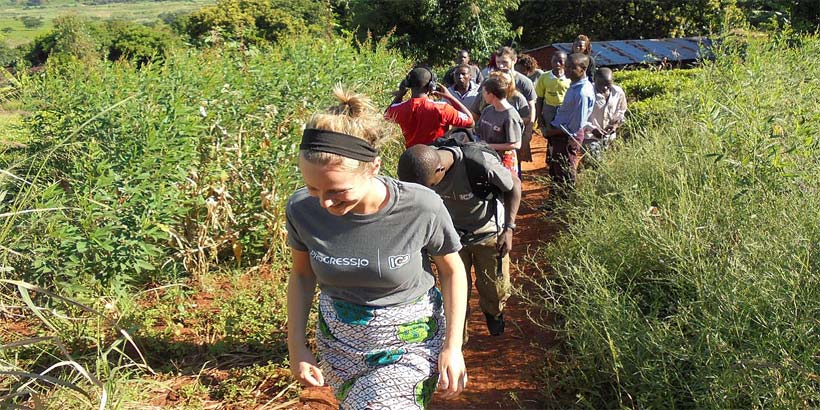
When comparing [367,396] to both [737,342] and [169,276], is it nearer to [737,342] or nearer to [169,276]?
[737,342]

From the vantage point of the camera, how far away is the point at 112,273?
15.7 ft

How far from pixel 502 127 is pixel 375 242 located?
359cm

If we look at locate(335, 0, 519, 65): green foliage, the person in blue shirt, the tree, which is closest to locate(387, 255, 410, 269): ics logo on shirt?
the person in blue shirt

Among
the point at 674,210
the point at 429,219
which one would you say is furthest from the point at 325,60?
the point at 429,219

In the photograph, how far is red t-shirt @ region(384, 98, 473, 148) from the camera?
6234mm

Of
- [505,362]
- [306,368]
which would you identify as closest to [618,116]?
[505,362]

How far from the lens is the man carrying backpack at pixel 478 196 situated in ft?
12.5

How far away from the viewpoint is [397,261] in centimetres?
256

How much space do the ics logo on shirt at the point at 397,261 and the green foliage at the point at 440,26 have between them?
1858 cm

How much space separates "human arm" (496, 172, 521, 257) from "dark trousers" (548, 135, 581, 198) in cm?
253

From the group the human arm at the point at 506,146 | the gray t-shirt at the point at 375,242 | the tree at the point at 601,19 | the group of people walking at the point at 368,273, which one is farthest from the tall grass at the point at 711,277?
the tree at the point at 601,19

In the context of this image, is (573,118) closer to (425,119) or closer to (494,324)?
(425,119)

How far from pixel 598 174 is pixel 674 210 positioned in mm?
1779

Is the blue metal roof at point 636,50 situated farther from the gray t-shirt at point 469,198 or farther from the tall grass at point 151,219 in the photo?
the gray t-shirt at point 469,198
